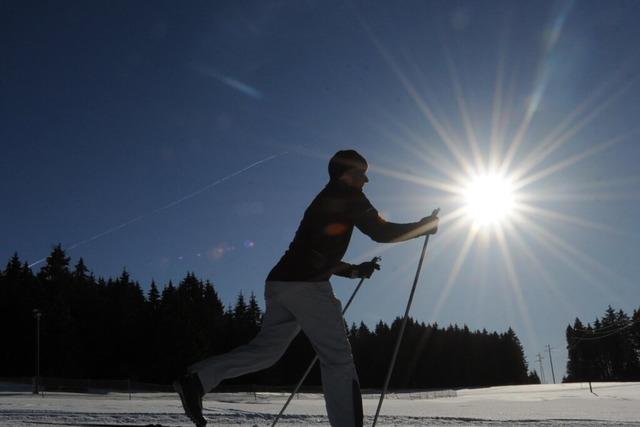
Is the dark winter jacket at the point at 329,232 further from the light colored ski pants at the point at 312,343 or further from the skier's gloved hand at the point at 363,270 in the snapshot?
the skier's gloved hand at the point at 363,270

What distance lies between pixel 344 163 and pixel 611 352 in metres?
117

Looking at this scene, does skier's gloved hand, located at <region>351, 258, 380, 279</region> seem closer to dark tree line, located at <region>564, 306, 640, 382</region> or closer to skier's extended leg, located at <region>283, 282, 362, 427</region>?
skier's extended leg, located at <region>283, 282, 362, 427</region>

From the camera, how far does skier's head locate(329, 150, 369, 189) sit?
3537 millimetres

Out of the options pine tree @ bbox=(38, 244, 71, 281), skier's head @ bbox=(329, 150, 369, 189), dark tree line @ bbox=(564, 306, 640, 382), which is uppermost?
pine tree @ bbox=(38, 244, 71, 281)

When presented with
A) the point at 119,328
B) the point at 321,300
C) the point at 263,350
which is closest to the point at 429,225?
the point at 321,300

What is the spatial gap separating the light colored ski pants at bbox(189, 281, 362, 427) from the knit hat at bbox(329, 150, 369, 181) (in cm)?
72

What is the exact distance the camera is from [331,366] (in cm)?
323

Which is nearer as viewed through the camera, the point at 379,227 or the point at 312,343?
the point at 312,343

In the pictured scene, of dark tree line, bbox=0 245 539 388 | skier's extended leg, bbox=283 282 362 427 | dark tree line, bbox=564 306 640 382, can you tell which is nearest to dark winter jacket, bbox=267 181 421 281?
skier's extended leg, bbox=283 282 362 427

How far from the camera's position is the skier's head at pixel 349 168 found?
11.6 feet

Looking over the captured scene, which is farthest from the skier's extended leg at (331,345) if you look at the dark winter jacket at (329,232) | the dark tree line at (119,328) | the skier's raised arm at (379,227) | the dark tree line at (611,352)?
the dark tree line at (611,352)

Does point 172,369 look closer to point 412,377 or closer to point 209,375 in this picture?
point 412,377

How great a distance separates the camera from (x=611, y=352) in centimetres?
10356

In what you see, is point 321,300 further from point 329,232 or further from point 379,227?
point 379,227
